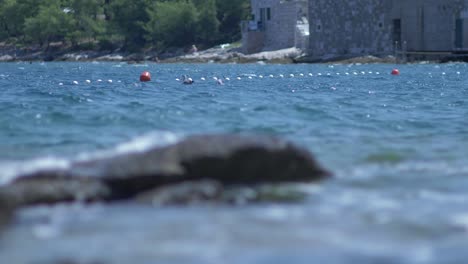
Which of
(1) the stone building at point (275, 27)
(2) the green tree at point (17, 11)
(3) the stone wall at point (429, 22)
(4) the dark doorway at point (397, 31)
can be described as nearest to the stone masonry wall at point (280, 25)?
(1) the stone building at point (275, 27)

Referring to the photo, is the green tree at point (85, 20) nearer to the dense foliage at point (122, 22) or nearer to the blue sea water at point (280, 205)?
the dense foliage at point (122, 22)

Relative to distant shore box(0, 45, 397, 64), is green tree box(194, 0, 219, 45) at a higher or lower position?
higher

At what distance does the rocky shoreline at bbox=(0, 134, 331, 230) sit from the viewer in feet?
31.0

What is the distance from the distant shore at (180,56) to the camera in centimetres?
7250

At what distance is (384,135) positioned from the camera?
53.6 feet

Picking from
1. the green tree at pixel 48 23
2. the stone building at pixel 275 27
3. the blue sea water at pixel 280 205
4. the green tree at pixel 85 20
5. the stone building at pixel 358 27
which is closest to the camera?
the blue sea water at pixel 280 205

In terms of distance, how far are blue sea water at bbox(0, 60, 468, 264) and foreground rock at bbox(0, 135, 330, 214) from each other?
30 centimetres

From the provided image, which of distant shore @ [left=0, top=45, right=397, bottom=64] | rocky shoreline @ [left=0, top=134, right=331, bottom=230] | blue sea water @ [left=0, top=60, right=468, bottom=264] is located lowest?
distant shore @ [left=0, top=45, right=397, bottom=64]

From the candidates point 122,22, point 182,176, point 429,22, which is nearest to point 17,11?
point 122,22

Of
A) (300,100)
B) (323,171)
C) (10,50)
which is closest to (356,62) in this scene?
(300,100)

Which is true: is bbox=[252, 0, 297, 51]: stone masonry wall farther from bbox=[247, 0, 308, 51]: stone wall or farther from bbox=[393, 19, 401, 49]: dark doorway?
bbox=[393, 19, 401, 49]: dark doorway

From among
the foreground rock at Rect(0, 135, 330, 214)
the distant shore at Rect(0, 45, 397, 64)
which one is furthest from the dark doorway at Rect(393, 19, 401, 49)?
the foreground rock at Rect(0, 135, 330, 214)

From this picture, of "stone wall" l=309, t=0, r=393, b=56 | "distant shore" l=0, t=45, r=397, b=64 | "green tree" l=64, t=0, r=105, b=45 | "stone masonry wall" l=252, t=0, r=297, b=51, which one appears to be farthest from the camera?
"green tree" l=64, t=0, r=105, b=45

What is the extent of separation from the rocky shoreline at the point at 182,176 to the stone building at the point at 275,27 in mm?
69179
